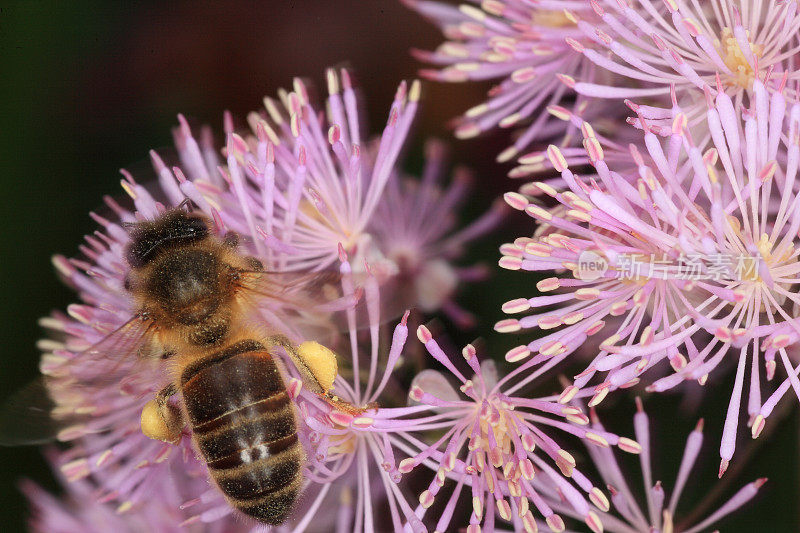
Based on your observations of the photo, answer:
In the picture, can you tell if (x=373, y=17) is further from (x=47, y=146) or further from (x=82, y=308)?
(x=82, y=308)

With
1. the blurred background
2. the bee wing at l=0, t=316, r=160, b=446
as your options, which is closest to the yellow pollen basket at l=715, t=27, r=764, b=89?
the blurred background

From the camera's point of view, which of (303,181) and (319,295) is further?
(303,181)

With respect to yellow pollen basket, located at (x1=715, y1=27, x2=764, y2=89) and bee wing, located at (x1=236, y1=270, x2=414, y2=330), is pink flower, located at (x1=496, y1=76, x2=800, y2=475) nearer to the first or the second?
yellow pollen basket, located at (x1=715, y1=27, x2=764, y2=89)

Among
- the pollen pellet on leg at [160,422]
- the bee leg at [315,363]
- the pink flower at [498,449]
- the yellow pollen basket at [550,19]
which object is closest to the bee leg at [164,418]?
the pollen pellet on leg at [160,422]

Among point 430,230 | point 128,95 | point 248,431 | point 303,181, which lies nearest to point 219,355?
point 248,431

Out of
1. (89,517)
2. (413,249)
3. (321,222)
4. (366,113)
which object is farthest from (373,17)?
(89,517)

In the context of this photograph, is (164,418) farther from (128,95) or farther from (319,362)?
(128,95)
